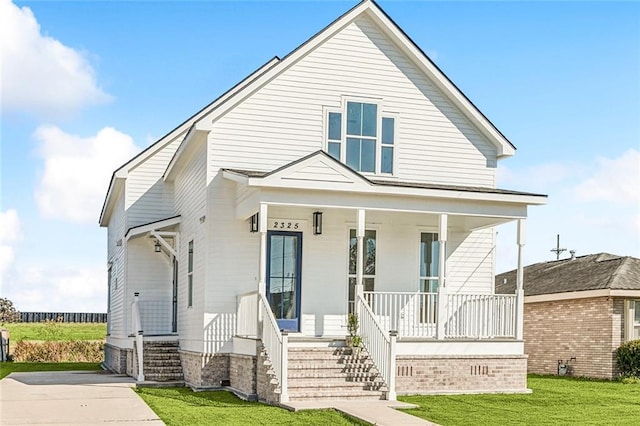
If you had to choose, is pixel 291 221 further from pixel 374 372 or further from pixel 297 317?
pixel 374 372

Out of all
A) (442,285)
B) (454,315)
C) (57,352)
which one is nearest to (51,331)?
(57,352)

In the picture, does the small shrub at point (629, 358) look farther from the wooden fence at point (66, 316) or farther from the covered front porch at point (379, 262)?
the wooden fence at point (66, 316)

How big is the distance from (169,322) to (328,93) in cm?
788

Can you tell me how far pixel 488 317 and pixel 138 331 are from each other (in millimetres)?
8089

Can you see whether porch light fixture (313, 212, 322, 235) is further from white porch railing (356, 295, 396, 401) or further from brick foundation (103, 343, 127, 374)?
brick foundation (103, 343, 127, 374)

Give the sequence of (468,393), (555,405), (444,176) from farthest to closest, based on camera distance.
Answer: (444,176) → (468,393) → (555,405)

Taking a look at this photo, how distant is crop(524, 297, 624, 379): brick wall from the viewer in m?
22.2

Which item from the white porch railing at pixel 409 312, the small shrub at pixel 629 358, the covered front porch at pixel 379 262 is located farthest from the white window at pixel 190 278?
the small shrub at pixel 629 358

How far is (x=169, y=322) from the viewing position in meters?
22.8

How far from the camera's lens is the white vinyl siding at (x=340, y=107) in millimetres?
18469

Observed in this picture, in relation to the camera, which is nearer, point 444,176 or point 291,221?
point 291,221

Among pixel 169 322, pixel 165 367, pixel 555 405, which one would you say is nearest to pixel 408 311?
pixel 555 405

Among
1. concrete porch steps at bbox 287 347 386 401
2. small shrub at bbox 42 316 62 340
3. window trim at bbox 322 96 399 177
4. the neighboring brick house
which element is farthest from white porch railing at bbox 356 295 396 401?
small shrub at bbox 42 316 62 340

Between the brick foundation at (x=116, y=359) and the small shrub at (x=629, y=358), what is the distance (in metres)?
12.8
